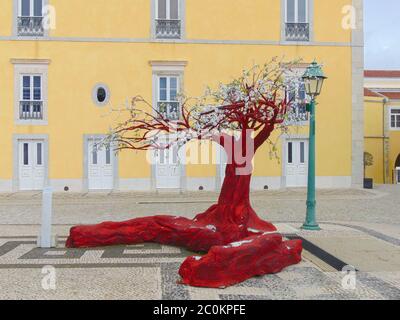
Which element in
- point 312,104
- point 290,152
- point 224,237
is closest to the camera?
point 224,237

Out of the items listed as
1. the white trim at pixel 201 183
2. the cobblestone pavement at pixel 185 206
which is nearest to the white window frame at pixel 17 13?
the cobblestone pavement at pixel 185 206

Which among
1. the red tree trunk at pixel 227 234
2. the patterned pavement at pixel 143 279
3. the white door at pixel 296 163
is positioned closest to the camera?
the patterned pavement at pixel 143 279

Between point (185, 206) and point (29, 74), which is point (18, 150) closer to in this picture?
point (29, 74)

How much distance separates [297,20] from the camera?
62.6 feet

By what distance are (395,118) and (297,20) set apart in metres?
14.2

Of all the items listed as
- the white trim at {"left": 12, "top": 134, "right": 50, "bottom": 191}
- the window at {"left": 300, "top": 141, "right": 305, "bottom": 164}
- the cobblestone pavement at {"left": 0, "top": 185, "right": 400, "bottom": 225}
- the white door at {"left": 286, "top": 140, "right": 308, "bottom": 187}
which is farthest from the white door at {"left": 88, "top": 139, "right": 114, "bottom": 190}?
the window at {"left": 300, "top": 141, "right": 305, "bottom": 164}

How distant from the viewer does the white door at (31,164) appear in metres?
18.1

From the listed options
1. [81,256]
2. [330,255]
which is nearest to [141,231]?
[81,256]

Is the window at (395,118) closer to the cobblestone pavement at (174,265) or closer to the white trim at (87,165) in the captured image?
the white trim at (87,165)

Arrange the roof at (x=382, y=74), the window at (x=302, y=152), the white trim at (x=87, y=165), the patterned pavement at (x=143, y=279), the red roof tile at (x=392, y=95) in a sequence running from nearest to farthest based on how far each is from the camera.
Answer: the patterned pavement at (x=143, y=279), the white trim at (x=87, y=165), the window at (x=302, y=152), the red roof tile at (x=392, y=95), the roof at (x=382, y=74)

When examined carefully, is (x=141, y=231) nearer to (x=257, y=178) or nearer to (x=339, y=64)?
(x=257, y=178)

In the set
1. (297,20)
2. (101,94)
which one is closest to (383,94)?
(297,20)

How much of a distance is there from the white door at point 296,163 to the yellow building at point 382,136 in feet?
39.6

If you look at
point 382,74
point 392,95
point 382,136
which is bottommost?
point 382,136
